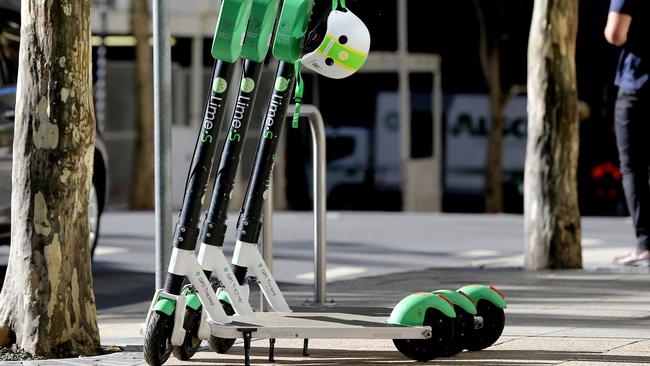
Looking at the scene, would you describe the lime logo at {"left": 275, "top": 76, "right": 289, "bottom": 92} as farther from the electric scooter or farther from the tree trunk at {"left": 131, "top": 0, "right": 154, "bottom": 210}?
the tree trunk at {"left": 131, "top": 0, "right": 154, "bottom": 210}

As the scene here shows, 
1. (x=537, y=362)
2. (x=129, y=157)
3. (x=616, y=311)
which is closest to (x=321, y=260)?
(x=616, y=311)

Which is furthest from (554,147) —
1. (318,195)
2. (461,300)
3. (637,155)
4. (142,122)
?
(142,122)

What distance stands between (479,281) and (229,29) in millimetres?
4445

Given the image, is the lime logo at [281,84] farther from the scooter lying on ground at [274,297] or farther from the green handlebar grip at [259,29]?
the green handlebar grip at [259,29]

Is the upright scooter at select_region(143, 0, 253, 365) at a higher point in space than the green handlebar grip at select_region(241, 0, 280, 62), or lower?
lower

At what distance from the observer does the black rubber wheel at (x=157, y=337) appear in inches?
255

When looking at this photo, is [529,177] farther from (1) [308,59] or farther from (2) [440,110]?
Answer: (2) [440,110]

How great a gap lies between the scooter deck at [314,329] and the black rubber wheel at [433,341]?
104 mm

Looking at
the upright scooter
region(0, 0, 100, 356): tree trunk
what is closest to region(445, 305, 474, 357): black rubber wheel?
the upright scooter

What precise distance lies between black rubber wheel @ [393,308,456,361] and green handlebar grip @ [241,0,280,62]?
131 cm

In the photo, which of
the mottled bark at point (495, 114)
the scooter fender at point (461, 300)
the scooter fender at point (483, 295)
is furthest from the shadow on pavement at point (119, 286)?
the mottled bark at point (495, 114)

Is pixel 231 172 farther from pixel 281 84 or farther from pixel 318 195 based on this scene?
pixel 318 195

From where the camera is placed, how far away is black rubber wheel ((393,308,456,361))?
22.0 ft

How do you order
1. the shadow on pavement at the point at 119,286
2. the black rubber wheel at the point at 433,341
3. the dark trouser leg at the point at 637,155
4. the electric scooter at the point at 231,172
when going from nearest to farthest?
the electric scooter at the point at 231,172 < the black rubber wheel at the point at 433,341 < the shadow on pavement at the point at 119,286 < the dark trouser leg at the point at 637,155
